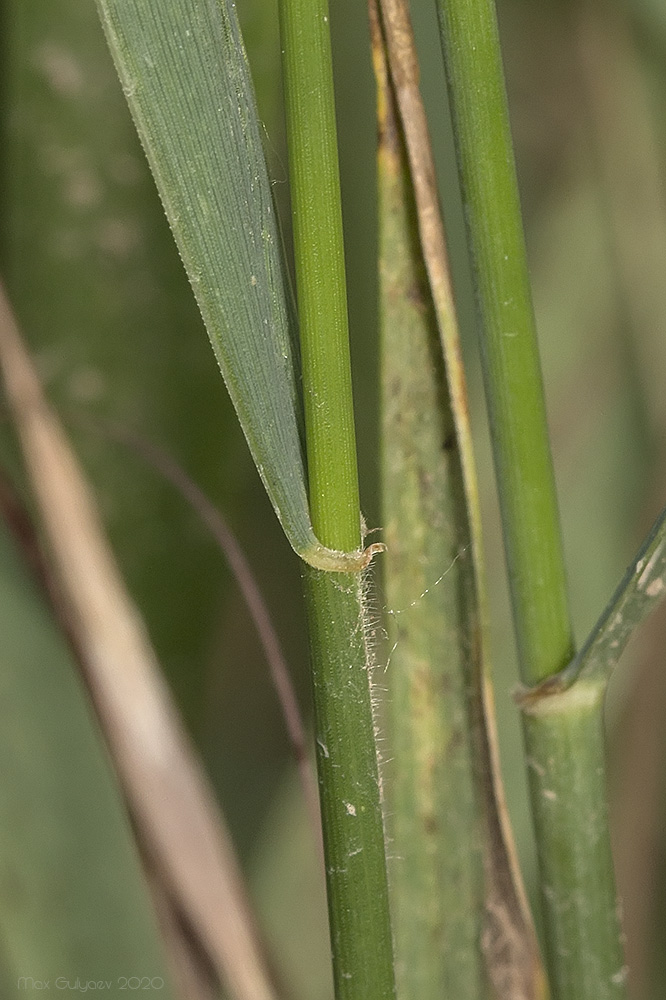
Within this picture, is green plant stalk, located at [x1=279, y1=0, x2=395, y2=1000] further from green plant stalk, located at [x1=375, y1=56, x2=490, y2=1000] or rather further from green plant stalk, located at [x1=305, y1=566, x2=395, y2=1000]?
green plant stalk, located at [x1=375, y1=56, x2=490, y2=1000]

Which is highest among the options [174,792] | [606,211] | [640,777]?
[606,211]

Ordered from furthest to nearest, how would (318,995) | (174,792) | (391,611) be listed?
(318,995) → (174,792) → (391,611)

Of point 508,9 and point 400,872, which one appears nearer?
point 400,872

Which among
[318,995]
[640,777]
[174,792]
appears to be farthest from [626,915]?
[174,792]

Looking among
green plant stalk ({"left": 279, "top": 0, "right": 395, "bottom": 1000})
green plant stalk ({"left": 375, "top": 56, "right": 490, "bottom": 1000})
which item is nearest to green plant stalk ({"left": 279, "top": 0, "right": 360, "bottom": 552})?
green plant stalk ({"left": 279, "top": 0, "right": 395, "bottom": 1000})

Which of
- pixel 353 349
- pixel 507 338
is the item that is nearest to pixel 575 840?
pixel 507 338

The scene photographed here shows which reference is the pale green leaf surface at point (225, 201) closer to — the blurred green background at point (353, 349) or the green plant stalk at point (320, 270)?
the green plant stalk at point (320, 270)

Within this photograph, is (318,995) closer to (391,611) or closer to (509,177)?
(391,611)
